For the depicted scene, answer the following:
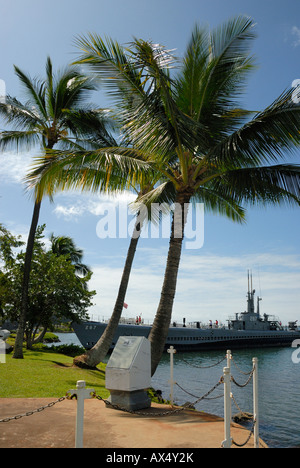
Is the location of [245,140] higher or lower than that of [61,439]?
higher

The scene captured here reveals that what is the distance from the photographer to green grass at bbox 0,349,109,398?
10253mm

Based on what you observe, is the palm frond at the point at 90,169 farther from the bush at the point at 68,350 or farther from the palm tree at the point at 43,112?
the bush at the point at 68,350

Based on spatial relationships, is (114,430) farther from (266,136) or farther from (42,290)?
(42,290)

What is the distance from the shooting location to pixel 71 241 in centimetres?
4600

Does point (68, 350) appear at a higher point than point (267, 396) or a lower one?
higher

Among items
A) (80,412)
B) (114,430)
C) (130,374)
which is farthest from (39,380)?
(80,412)

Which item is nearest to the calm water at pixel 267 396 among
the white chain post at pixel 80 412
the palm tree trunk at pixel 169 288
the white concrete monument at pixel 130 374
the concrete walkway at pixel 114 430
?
the palm tree trunk at pixel 169 288

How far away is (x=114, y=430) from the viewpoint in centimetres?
624

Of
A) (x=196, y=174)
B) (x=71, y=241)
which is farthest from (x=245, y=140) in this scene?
(x=71, y=241)

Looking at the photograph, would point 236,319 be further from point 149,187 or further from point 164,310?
point 164,310

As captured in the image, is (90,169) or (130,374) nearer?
(130,374)

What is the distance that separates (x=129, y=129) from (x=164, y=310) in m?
4.97

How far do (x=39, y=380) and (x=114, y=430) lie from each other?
671 cm

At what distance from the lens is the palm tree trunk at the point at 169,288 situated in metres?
10.2
